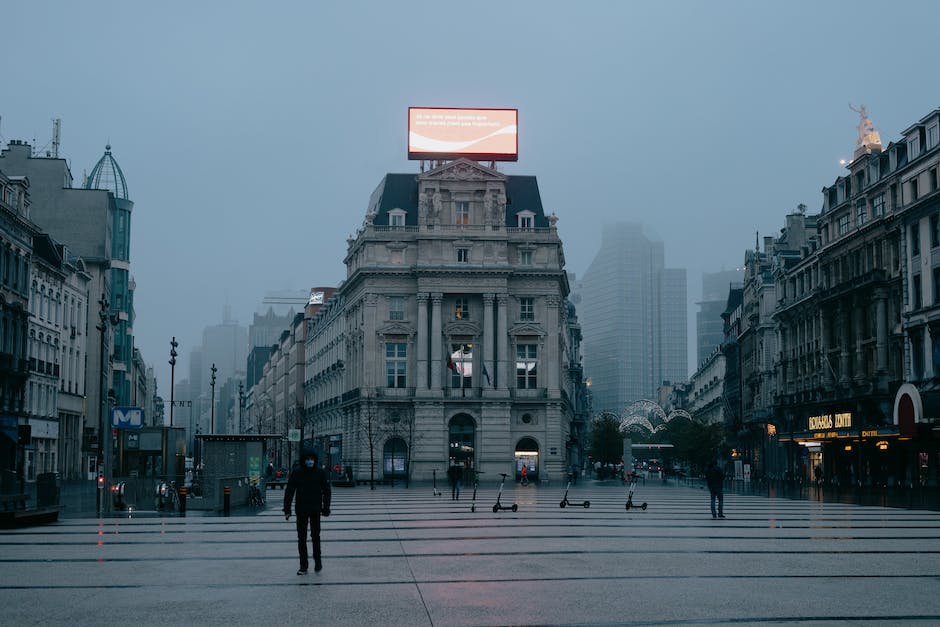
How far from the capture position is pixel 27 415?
68875mm

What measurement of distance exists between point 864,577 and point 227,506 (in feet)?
78.0

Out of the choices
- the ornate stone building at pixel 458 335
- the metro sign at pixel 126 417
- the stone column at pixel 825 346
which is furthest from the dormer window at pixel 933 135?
the metro sign at pixel 126 417

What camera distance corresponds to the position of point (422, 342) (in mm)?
91750

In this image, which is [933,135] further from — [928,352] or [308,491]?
[308,491]

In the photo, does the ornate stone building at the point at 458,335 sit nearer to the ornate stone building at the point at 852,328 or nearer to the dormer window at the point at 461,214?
the dormer window at the point at 461,214

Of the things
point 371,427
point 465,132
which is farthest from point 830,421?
point 465,132

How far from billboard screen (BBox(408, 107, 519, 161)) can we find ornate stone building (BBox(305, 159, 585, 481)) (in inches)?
58.3

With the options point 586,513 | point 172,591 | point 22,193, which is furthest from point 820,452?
point 172,591

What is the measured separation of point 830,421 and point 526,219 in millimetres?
32654

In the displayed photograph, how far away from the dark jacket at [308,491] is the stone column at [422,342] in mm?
73703

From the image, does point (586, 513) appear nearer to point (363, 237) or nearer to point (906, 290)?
point (906, 290)

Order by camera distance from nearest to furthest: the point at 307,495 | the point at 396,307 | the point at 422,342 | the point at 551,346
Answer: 1. the point at 307,495
2. the point at 422,342
3. the point at 396,307
4. the point at 551,346

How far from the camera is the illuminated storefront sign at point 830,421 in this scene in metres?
73.1

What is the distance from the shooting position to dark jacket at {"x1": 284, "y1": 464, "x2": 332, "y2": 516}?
683 inches
